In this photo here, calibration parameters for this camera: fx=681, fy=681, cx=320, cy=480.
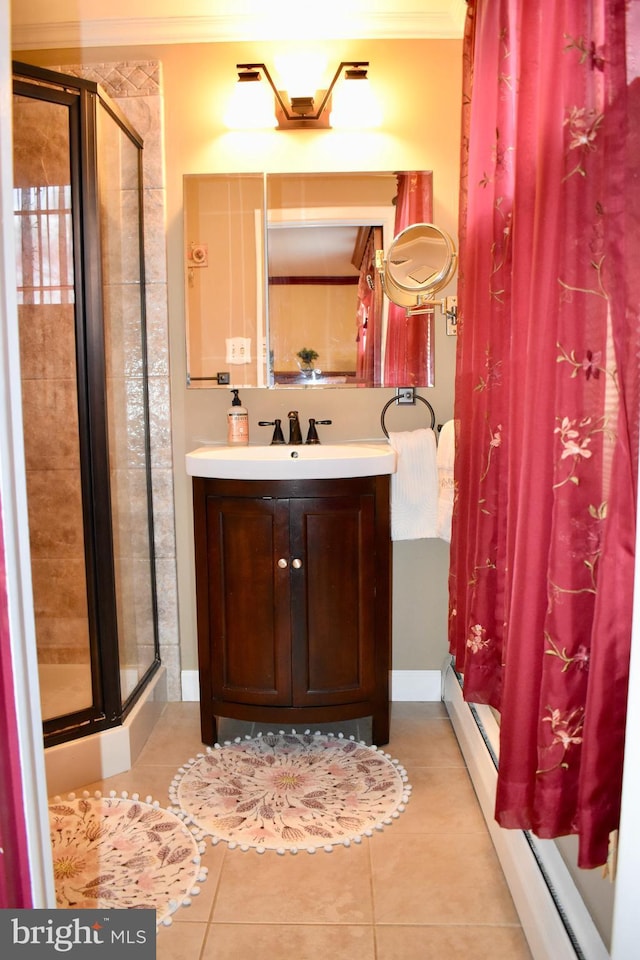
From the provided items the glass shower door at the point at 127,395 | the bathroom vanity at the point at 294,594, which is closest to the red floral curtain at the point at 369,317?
the bathroom vanity at the point at 294,594

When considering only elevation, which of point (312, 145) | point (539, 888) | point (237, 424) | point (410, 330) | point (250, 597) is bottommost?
point (539, 888)

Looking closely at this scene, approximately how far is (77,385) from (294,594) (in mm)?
881

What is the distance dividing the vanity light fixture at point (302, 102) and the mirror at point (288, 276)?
0.56 feet

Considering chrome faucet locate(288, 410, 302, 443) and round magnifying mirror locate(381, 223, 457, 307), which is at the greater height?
round magnifying mirror locate(381, 223, 457, 307)

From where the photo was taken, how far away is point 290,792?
195cm

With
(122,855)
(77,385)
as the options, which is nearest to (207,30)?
(77,385)

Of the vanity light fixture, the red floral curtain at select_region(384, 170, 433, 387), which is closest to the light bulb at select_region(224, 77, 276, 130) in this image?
the vanity light fixture

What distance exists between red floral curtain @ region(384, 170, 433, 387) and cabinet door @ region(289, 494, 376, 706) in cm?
57

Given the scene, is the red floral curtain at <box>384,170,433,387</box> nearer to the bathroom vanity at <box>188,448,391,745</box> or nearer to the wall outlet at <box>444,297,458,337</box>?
the wall outlet at <box>444,297,458,337</box>

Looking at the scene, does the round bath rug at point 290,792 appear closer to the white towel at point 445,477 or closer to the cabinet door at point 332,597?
the cabinet door at point 332,597

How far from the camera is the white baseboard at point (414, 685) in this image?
2547mm

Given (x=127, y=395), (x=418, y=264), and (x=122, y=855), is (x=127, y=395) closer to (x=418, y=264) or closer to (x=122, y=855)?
(x=418, y=264)

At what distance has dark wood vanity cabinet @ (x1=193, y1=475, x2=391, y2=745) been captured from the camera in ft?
6.66

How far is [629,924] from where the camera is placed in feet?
2.86
